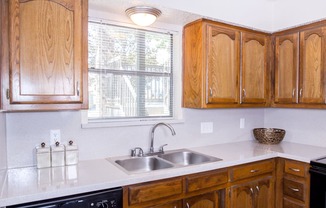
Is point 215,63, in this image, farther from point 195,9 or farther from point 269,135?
point 269,135

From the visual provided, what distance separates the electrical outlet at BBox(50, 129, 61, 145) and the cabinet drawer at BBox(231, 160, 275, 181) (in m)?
1.40

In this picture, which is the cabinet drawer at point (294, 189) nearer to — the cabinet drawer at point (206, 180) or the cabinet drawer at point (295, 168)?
the cabinet drawer at point (295, 168)

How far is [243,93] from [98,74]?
1423 mm

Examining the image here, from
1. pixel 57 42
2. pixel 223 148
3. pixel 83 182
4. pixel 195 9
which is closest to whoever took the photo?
pixel 83 182

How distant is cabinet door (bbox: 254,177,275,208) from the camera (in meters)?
2.24

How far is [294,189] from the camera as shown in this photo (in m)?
2.23

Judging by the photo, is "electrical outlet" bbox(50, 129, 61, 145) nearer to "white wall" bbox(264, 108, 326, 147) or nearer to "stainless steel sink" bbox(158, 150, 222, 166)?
"stainless steel sink" bbox(158, 150, 222, 166)

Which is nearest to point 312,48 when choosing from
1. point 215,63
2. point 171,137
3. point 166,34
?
point 215,63

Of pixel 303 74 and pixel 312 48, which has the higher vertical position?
pixel 312 48

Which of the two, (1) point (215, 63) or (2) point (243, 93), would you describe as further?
(2) point (243, 93)

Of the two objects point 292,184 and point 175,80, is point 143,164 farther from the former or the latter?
point 292,184

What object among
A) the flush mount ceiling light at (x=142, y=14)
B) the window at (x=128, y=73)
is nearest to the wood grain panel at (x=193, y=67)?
the window at (x=128, y=73)

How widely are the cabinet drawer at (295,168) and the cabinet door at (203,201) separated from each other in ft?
2.55

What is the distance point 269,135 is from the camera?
267 cm
